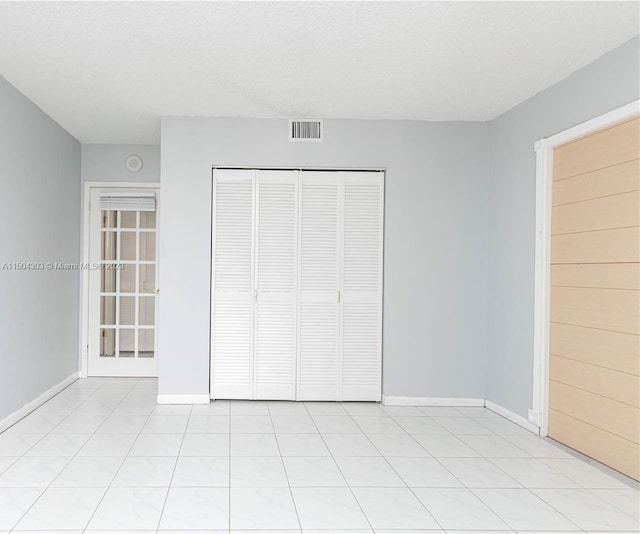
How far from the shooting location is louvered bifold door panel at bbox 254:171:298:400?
5.32 metres

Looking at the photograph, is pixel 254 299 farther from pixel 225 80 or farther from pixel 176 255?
pixel 225 80

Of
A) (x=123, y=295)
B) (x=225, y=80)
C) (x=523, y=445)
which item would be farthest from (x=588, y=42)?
(x=123, y=295)

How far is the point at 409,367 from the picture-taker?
533cm

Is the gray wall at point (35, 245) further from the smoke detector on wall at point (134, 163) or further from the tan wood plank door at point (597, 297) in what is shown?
the tan wood plank door at point (597, 297)

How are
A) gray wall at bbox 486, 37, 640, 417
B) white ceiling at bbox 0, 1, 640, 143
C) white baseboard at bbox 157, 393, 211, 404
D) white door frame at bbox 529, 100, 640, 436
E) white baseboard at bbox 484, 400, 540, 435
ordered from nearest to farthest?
white ceiling at bbox 0, 1, 640, 143
gray wall at bbox 486, 37, 640, 417
white door frame at bbox 529, 100, 640, 436
white baseboard at bbox 484, 400, 540, 435
white baseboard at bbox 157, 393, 211, 404

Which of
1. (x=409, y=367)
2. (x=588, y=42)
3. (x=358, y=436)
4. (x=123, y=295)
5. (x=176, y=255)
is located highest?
(x=588, y=42)

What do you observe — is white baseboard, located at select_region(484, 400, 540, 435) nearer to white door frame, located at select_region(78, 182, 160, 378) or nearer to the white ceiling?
the white ceiling

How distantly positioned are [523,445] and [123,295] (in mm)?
4466

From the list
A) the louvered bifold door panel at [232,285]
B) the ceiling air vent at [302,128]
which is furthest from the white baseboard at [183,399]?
the ceiling air vent at [302,128]

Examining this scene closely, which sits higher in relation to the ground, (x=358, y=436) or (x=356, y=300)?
(x=356, y=300)

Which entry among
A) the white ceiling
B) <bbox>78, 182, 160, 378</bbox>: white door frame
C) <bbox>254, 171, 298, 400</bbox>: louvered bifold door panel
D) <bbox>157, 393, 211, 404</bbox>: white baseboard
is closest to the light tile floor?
<bbox>157, 393, 211, 404</bbox>: white baseboard

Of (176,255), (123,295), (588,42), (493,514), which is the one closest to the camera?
(493,514)

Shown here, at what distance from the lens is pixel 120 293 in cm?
656

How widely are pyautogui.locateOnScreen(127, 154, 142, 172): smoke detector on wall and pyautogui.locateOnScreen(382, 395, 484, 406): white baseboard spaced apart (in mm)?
3697
